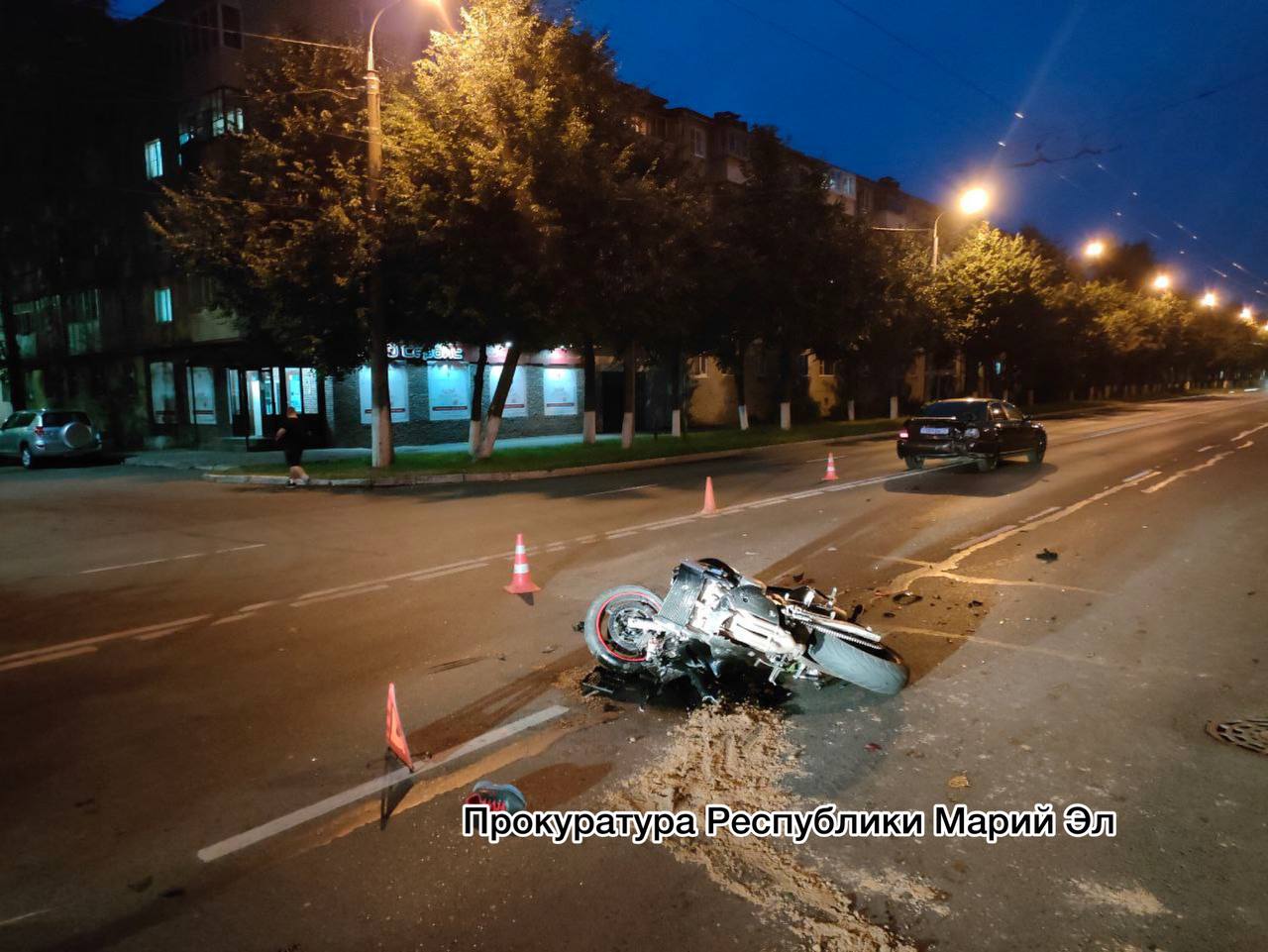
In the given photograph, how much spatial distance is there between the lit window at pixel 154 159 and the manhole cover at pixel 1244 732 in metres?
34.6

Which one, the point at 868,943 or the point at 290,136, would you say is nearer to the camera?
the point at 868,943

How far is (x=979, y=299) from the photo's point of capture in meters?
39.3

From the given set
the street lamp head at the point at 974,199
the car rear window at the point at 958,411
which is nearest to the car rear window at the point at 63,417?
the car rear window at the point at 958,411

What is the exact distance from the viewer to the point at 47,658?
5.99 meters

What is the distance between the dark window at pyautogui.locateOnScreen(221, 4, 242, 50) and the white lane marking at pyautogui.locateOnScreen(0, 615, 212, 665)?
25577 mm

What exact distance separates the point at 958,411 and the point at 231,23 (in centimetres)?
2569

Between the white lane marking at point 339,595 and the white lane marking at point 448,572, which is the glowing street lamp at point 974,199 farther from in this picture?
the white lane marking at point 339,595

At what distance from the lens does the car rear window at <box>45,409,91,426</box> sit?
76.4 feet

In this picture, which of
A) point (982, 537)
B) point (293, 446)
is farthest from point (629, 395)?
point (982, 537)

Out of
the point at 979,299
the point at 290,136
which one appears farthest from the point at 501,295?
the point at 979,299

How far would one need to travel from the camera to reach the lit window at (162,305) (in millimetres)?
29219

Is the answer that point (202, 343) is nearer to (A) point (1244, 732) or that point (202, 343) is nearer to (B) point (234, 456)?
(B) point (234, 456)

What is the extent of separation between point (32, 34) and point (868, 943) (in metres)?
40.7

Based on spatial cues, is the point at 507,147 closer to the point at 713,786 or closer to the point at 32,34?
the point at 713,786
